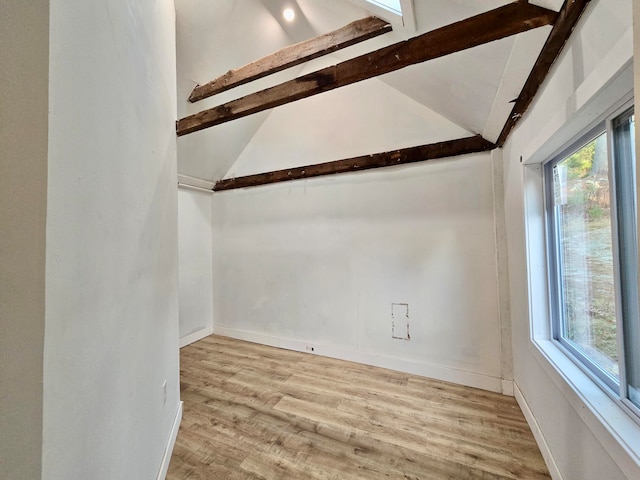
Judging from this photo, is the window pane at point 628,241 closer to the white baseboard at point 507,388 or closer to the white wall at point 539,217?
the white wall at point 539,217

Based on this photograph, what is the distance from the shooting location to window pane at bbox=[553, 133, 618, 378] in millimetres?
1170

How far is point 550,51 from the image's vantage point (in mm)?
1236

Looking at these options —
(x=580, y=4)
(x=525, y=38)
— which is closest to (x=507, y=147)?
(x=525, y=38)

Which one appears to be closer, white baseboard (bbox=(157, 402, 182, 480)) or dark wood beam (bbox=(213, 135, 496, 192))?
white baseboard (bbox=(157, 402, 182, 480))

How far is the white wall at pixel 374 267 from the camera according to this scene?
249 cm

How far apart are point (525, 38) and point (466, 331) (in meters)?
2.34

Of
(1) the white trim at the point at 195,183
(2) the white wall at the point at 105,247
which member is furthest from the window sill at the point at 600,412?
(1) the white trim at the point at 195,183

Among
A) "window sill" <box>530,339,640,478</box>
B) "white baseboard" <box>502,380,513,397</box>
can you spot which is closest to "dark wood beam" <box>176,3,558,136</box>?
"window sill" <box>530,339,640,478</box>

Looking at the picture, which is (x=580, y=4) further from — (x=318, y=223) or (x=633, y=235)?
(x=318, y=223)

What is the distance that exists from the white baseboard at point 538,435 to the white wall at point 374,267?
10.9 inches

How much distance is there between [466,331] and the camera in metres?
2.52

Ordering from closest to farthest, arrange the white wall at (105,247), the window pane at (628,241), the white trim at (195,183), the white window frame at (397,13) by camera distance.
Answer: the white wall at (105,247)
the window pane at (628,241)
the white window frame at (397,13)
the white trim at (195,183)

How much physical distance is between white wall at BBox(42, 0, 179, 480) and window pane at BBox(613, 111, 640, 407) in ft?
6.24

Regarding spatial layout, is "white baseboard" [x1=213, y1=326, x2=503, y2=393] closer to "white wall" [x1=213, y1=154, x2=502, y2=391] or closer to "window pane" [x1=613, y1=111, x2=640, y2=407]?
"white wall" [x1=213, y1=154, x2=502, y2=391]
